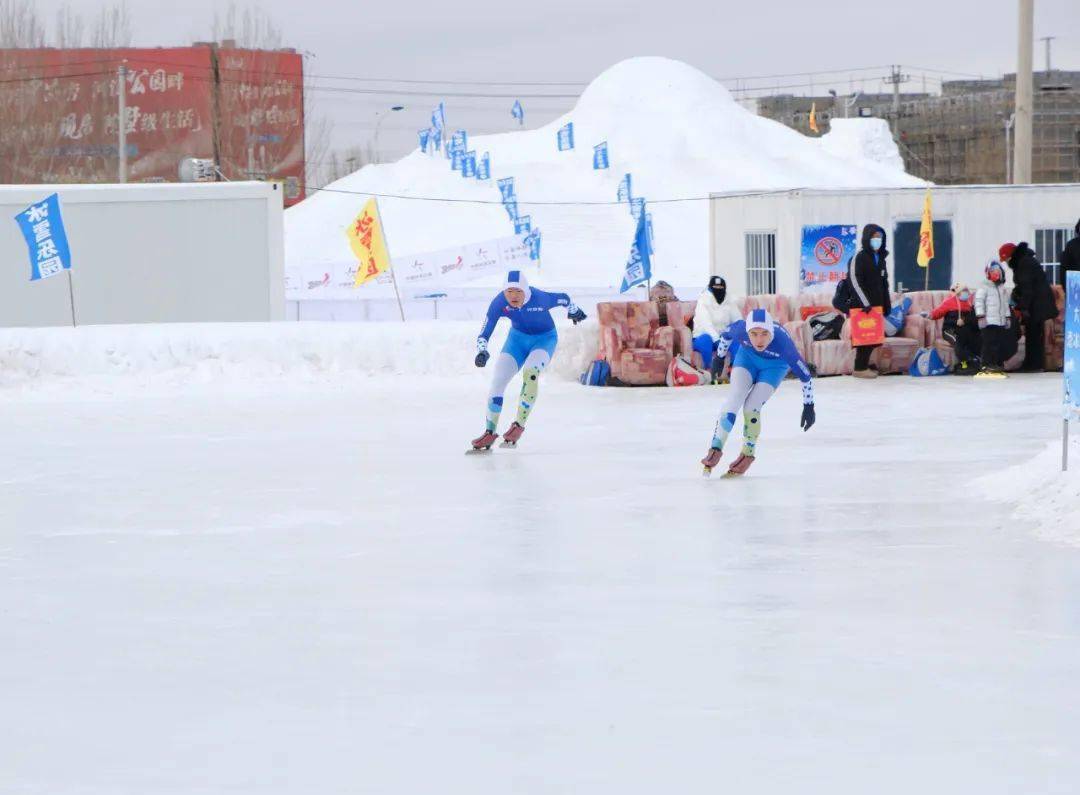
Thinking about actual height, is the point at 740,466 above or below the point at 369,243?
below

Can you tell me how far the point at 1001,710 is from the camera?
16.0 ft

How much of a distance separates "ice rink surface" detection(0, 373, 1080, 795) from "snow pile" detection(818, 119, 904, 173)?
212 ft

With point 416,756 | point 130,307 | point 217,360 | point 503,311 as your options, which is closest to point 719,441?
point 503,311

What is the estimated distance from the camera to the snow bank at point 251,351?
18109mm

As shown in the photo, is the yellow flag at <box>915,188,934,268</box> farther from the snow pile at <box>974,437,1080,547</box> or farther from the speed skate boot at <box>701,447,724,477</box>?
the snow pile at <box>974,437,1080,547</box>

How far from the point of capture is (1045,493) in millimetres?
8906

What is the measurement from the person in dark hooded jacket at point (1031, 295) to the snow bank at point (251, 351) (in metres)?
4.71

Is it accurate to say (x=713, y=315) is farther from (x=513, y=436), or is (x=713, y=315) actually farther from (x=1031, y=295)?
(x=513, y=436)

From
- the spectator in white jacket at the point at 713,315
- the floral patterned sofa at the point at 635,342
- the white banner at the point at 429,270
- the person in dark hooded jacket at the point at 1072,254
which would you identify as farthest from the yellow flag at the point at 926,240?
the white banner at the point at 429,270

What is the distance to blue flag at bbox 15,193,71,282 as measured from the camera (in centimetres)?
2109

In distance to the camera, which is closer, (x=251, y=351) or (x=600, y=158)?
(x=251, y=351)

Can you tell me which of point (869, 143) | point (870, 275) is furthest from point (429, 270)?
point (870, 275)

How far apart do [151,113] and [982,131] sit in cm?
3644

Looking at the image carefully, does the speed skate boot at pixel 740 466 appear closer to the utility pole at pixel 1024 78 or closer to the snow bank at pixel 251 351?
the snow bank at pixel 251 351
